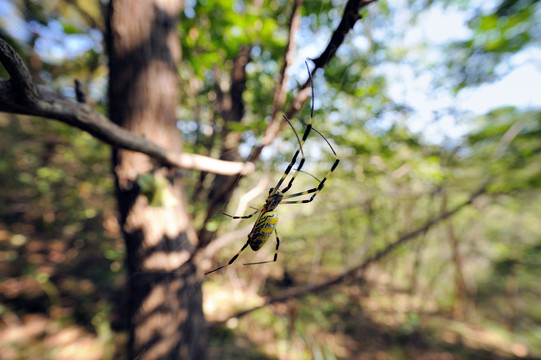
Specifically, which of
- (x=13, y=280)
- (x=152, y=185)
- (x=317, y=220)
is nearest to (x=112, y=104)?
(x=152, y=185)

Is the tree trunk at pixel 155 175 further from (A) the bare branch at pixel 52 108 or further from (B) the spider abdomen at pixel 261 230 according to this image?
(B) the spider abdomen at pixel 261 230

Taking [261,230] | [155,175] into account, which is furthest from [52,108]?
[261,230]

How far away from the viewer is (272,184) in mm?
2652

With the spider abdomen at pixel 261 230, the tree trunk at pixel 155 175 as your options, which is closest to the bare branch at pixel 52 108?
the tree trunk at pixel 155 175

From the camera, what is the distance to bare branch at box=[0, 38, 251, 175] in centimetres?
91

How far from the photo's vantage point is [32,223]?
29.9ft

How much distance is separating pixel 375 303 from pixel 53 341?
12163mm

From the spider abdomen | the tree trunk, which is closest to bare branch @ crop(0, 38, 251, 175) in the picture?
the tree trunk

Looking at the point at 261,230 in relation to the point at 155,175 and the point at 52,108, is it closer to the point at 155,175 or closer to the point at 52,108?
the point at 155,175

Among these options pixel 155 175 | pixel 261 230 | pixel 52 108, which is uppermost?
pixel 52 108

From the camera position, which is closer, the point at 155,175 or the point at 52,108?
the point at 52,108

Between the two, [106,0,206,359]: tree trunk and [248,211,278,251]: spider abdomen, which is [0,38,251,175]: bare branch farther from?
[248,211,278,251]: spider abdomen

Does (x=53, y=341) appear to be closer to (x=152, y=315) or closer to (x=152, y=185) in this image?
(x=152, y=315)

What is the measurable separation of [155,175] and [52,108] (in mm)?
1055
